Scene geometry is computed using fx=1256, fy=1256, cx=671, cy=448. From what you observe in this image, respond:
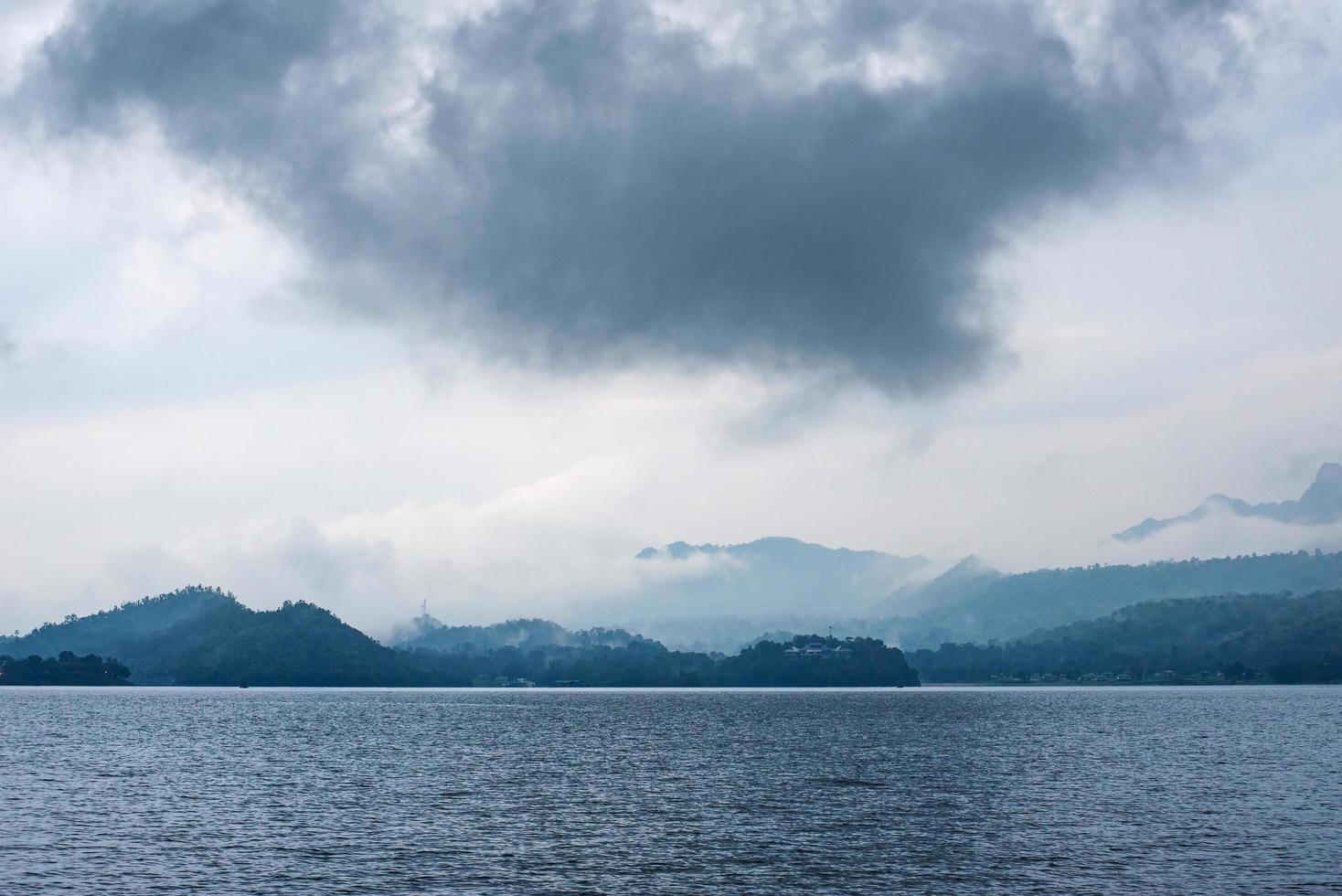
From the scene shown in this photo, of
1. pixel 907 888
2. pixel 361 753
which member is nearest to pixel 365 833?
pixel 907 888

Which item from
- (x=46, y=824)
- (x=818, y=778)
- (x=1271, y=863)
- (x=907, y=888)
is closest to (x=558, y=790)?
(x=818, y=778)

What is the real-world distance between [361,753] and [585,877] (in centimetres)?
12056

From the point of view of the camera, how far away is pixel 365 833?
354ft

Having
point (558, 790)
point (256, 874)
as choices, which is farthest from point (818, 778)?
point (256, 874)

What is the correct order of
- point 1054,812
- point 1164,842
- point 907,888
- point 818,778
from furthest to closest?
1. point 818,778
2. point 1054,812
3. point 1164,842
4. point 907,888

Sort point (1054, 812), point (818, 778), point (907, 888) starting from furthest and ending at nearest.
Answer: point (818, 778) < point (1054, 812) < point (907, 888)

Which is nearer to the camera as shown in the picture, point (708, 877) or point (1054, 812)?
point (708, 877)

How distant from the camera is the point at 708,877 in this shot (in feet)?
294

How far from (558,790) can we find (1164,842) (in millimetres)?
67866

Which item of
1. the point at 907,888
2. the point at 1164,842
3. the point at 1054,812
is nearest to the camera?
the point at 907,888

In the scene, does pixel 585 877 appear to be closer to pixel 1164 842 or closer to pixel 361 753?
pixel 1164 842

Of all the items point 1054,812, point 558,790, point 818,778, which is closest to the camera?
point 1054,812

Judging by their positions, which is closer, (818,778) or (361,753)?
(818,778)

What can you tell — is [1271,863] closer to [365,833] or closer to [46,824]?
[365,833]
